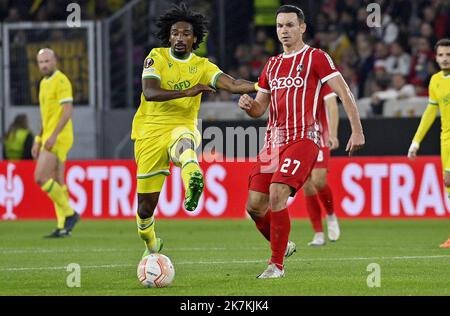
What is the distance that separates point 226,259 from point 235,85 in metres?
2.08

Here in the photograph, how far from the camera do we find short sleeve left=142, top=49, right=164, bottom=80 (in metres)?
10.5

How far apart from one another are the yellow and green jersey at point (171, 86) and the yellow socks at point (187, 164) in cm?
47

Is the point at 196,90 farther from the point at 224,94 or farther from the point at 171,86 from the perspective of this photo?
the point at 224,94

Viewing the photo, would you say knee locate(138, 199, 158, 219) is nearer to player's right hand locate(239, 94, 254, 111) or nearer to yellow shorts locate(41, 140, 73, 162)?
player's right hand locate(239, 94, 254, 111)

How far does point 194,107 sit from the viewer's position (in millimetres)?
10844

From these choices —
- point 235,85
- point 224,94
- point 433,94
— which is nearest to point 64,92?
point 433,94

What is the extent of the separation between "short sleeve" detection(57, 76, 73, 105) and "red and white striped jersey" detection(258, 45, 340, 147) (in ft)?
20.7

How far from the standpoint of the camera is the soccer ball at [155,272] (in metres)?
8.98

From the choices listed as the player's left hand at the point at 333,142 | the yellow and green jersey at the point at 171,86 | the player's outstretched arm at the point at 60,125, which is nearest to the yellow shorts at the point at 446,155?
the player's left hand at the point at 333,142

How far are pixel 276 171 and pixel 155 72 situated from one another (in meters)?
1.71

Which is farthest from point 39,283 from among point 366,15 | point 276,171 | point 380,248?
point 366,15

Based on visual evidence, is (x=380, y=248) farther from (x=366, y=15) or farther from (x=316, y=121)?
(x=366, y=15)

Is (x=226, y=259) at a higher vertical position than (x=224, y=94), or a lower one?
lower

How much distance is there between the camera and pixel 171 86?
1069 cm
